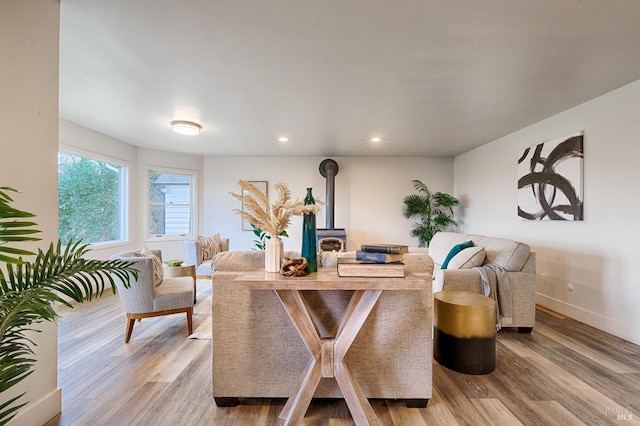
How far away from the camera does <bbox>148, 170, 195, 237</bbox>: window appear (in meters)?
5.41

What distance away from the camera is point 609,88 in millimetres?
2674

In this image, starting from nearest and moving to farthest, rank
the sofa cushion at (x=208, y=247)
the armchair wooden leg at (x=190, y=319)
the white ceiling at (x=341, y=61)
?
1. the white ceiling at (x=341, y=61)
2. the armchair wooden leg at (x=190, y=319)
3. the sofa cushion at (x=208, y=247)

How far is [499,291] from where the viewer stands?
2760 mm

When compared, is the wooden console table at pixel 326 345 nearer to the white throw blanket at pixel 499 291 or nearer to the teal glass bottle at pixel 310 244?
the teal glass bottle at pixel 310 244

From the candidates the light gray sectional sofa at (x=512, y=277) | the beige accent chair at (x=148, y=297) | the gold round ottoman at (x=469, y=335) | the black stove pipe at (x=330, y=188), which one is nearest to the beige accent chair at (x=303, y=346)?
the gold round ottoman at (x=469, y=335)

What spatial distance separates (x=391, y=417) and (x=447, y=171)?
510 centimetres

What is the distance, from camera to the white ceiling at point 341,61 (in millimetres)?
1686

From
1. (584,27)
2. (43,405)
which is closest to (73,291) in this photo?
(43,405)

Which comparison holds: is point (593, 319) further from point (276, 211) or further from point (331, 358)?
point (276, 211)

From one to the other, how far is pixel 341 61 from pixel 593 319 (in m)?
3.52

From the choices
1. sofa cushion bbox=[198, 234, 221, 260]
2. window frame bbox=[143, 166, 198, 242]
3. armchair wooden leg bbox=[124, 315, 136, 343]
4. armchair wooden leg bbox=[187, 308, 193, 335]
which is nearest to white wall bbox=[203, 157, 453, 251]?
window frame bbox=[143, 166, 198, 242]

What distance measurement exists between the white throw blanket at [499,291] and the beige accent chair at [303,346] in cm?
140

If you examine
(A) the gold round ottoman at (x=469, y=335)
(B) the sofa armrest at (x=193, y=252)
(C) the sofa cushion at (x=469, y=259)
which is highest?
(C) the sofa cushion at (x=469, y=259)

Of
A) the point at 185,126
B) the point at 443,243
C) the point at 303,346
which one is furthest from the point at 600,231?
the point at 185,126
